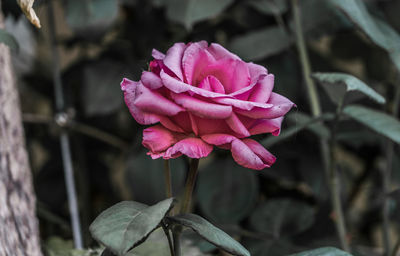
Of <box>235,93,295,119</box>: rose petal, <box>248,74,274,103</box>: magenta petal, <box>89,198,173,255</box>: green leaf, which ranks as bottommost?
<box>89,198,173,255</box>: green leaf

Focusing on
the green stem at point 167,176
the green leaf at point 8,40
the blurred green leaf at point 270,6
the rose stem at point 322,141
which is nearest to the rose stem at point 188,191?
the green stem at point 167,176

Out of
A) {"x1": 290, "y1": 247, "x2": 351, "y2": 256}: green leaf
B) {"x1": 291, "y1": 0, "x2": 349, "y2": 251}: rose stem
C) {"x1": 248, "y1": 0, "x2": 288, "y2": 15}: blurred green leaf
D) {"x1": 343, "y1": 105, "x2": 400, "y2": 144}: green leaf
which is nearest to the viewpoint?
{"x1": 290, "y1": 247, "x2": 351, "y2": 256}: green leaf

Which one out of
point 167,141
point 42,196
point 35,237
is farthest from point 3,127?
point 42,196

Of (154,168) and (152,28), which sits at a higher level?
(152,28)

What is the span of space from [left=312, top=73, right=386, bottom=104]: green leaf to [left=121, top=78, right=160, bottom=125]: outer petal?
26 cm

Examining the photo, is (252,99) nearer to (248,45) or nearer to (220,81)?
(220,81)

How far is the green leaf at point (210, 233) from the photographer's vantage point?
364 millimetres

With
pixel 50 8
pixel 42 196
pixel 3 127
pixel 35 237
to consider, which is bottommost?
pixel 42 196

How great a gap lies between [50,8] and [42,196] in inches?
19.0

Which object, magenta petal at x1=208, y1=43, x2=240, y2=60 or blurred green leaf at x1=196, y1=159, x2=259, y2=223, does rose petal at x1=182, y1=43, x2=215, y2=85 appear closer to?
magenta petal at x1=208, y1=43, x2=240, y2=60

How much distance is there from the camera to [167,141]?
371 mm

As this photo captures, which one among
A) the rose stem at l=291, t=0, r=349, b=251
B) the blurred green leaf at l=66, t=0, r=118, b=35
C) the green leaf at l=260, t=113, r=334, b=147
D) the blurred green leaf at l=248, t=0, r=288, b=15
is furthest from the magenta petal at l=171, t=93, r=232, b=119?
the blurred green leaf at l=248, t=0, r=288, b=15

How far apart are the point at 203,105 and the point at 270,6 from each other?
2.22 feet

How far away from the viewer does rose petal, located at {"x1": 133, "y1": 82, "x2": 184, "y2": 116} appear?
35cm
